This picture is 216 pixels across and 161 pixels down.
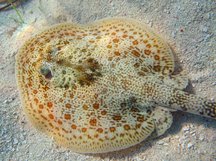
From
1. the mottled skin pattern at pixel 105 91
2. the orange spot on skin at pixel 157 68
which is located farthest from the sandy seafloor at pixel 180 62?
the orange spot on skin at pixel 157 68

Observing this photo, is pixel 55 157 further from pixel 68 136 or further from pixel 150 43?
pixel 150 43

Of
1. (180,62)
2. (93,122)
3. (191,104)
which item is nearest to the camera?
(191,104)

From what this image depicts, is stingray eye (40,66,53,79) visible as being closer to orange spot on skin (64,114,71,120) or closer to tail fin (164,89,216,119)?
orange spot on skin (64,114,71,120)

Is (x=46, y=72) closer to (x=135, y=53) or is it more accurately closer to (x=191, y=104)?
(x=135, y=53)

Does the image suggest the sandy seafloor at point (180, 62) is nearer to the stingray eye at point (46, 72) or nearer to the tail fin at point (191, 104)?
the tail fin at point (191, 104)

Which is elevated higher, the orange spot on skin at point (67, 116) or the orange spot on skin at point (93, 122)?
the orange spot on skin at point (67, 116)

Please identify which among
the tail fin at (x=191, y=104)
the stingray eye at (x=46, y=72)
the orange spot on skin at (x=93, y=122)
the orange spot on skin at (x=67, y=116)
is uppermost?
the stingray eye at (x=46, y=72)

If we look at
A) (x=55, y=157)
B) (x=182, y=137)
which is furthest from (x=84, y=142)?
(x=182, y=137)

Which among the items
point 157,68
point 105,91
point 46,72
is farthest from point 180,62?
point 46,72
